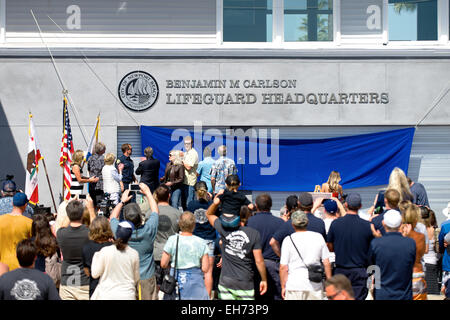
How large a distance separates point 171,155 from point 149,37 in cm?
403

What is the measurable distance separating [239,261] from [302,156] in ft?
28.2

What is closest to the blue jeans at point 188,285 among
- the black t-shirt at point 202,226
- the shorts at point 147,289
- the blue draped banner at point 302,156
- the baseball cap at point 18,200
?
the shorts at point 147,289

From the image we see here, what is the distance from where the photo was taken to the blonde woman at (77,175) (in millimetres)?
13133

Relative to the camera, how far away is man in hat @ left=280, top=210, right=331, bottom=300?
25.0ft

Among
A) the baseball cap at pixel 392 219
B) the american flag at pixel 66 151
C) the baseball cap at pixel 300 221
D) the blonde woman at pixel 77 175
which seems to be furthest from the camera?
the american flag at pixel 66 151

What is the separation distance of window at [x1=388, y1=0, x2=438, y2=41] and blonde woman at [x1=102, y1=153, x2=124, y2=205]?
338 inches

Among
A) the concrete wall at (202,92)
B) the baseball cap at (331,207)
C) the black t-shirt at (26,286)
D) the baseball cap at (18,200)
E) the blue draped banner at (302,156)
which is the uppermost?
the concrete wall at (202,92)

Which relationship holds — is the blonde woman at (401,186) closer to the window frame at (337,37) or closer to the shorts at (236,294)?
the shorts at (236,294)

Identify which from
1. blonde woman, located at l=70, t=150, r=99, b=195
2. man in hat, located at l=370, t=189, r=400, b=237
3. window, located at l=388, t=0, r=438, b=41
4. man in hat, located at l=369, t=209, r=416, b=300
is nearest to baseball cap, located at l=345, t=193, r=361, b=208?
man in hat, located at l=370, t=189, r=400, b=237

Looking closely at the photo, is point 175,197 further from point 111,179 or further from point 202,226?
point 202,226

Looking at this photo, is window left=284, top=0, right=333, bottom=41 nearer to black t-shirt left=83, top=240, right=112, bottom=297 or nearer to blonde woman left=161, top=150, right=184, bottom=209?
blonde woman left=161, top=150, right=184, bottom=209

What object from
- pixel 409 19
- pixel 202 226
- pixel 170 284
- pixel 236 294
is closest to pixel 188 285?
pixel 170 284

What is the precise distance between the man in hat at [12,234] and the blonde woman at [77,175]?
461cm

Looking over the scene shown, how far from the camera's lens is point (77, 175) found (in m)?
13.1
